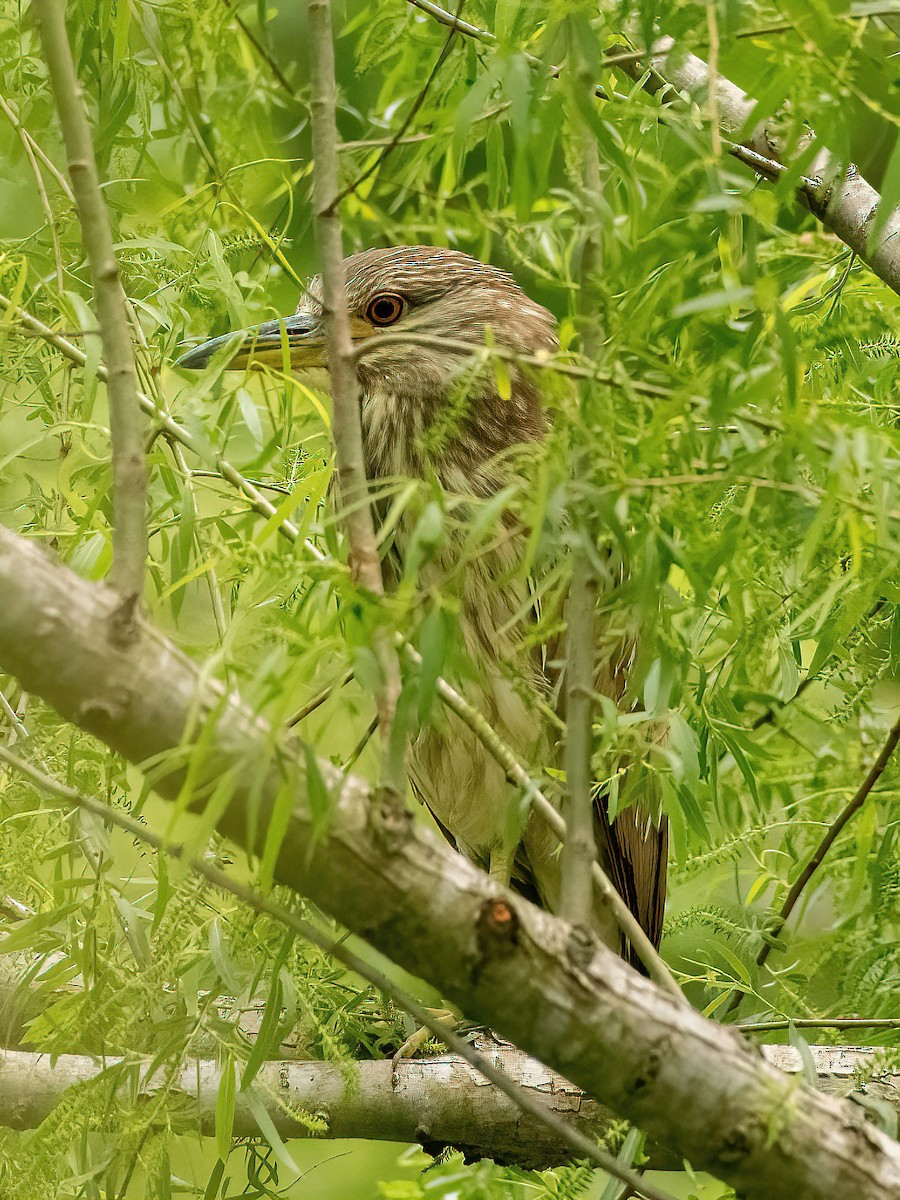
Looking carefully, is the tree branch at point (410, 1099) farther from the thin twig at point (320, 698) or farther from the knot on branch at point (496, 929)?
the knot on branch at point (496, 929)

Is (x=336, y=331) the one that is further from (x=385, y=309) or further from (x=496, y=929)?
(x=385, y=309)

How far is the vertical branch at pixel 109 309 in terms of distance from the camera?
39.9 inches

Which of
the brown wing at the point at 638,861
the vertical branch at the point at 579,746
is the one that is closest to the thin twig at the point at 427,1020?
the vertical branch at the point at 579,746

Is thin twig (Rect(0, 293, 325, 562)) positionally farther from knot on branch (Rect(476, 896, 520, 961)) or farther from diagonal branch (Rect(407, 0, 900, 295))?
diagonal branch (Rect(407, 0, 900, 295))

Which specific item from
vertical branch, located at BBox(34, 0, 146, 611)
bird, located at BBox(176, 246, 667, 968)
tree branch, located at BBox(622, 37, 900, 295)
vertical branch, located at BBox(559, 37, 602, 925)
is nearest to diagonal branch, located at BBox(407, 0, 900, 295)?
tree branch, located at BBox(622, 37, 900, 295)

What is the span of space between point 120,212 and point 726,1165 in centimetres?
162

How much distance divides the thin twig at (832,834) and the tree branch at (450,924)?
25.5 inches

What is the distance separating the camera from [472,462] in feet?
8.33

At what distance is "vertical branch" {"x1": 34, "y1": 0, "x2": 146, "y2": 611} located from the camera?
3.33 ft

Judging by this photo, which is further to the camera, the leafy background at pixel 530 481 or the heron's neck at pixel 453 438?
the heron's neck at pixel 453 438

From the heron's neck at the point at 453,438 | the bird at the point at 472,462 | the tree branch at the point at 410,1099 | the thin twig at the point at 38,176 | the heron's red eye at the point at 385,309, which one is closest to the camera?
the thin twig at the point at 38,176

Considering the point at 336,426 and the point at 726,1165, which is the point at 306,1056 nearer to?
the point at 726,1165

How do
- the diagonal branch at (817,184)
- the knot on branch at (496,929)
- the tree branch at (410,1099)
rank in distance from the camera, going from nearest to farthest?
the knot on branch at (496,929), the diagonal branch at (817,184), the tree branch at (410,1099)

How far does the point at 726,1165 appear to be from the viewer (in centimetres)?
112
